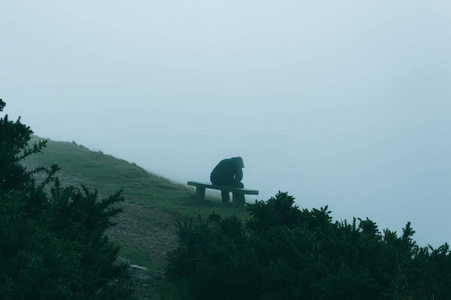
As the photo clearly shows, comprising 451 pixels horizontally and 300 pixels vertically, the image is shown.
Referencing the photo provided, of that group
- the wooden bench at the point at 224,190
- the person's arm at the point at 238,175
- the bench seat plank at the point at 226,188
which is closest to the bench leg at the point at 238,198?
the wooden bench at the point at 224,190

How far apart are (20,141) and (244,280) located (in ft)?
12.4

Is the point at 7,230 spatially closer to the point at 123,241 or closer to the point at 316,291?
the point at 316,291

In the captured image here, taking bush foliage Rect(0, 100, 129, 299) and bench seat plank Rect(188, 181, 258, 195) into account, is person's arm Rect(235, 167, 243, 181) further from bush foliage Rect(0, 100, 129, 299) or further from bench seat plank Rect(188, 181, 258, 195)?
bush foliage Rect(0, 100, 129, 299)

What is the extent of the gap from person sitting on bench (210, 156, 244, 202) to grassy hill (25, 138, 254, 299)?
0.93m

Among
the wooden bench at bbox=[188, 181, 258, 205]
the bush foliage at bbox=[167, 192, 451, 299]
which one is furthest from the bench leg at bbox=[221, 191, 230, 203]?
the bush foliage at bbox=[167, 192, 451, 299]

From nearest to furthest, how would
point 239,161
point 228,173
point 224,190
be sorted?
point 224,190
point 228,173
point 239,161

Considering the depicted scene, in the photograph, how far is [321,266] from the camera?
4.89 m

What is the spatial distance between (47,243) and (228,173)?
13061mm

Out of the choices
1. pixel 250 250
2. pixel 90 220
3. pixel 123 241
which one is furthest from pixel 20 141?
pixel 123 241

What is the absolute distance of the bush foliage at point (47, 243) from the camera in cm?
342

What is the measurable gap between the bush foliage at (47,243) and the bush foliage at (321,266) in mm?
1674

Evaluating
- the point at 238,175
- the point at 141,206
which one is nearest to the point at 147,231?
the point at 141,206

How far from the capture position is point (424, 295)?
4.43 meters

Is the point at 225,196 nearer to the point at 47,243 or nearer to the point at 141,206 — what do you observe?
the point at 141,206
